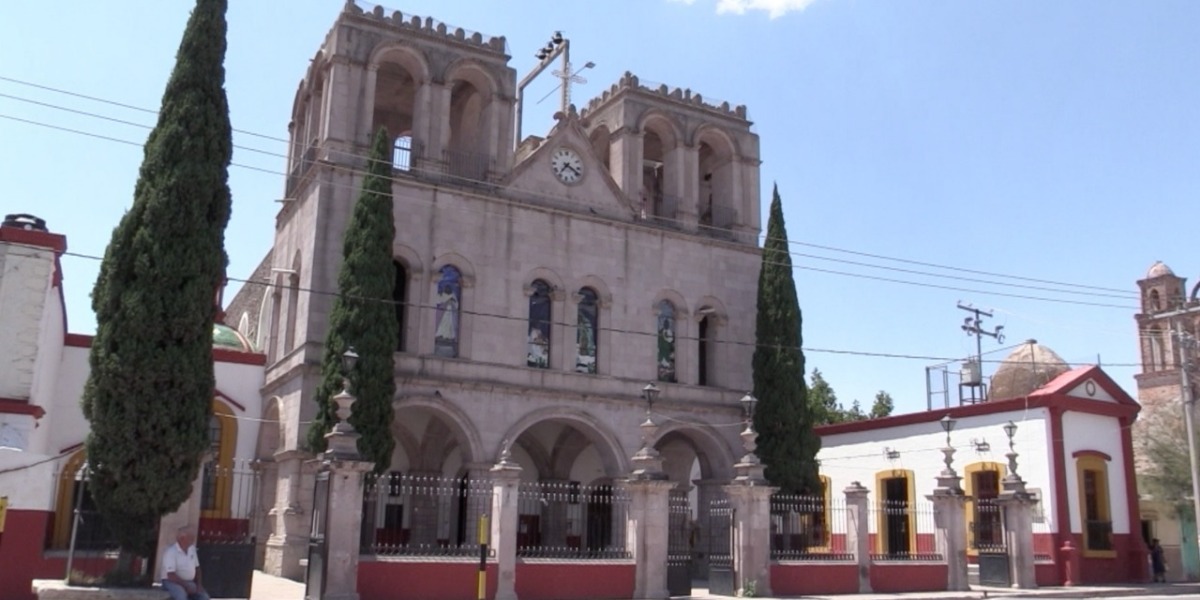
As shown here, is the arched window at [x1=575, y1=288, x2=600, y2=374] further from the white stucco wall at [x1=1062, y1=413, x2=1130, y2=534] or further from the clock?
the white stucco wall at [x1=1062, y1=413, x2=1130, y2=534]

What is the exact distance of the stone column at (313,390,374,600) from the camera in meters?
17.2

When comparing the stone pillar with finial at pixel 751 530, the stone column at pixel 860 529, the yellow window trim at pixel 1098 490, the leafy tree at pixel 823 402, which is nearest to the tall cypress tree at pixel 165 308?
the stone pillar with finial at pixel 751 530

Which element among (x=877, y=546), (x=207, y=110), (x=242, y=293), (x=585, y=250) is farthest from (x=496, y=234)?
(x=242, y=293)

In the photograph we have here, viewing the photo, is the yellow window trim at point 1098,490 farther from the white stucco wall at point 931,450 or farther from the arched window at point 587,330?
the arched window at point 587,330

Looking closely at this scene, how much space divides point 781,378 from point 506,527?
13.0 metres

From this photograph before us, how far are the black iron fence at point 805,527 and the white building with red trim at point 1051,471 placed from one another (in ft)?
5.22

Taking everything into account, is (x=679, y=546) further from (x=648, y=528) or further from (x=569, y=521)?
(x=648, y=528)

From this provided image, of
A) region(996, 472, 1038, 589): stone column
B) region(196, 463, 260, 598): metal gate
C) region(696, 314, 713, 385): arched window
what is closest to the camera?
region(196, 463, 260, 598): metal gate

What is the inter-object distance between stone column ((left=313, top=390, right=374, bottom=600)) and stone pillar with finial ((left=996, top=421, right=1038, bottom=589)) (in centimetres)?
1576

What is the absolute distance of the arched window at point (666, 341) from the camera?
102ft

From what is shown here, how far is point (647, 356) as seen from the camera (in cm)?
3044

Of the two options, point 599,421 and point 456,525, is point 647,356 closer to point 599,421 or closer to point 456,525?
point 599,421

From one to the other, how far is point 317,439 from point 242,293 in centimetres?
1964

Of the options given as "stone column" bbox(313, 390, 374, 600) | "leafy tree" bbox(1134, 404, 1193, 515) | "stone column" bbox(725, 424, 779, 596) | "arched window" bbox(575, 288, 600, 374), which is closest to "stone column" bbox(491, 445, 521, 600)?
"stone column" bbox(313, 390, 374, 600)
